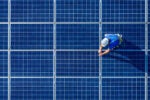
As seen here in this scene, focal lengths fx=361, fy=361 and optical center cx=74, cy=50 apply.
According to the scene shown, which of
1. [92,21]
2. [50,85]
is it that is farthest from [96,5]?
[50,85]

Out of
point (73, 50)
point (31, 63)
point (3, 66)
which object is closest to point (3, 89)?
point (3, 66)

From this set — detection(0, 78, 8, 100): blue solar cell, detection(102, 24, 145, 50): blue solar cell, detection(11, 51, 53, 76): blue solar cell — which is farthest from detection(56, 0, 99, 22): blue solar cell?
detection(0, 78, 8, 100): blue solar cell

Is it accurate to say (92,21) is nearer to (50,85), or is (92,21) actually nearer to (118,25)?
(118,25)

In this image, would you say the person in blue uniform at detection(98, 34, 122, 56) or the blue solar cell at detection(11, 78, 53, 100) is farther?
the blue solar cell at detection(11, 78, 53, 100)

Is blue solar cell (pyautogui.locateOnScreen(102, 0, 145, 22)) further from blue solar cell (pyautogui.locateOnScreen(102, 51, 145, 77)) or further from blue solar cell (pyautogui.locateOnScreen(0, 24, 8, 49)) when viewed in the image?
blue solar cell (pyautogui.locateOnScreen(0, 24, 8, 49))

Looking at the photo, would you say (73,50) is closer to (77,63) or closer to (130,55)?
(77,63)

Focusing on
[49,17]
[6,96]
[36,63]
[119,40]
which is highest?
[49,17]

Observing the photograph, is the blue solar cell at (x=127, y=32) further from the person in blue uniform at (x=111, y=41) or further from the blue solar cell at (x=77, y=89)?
the blue solar cell at (x=77, y=89)
